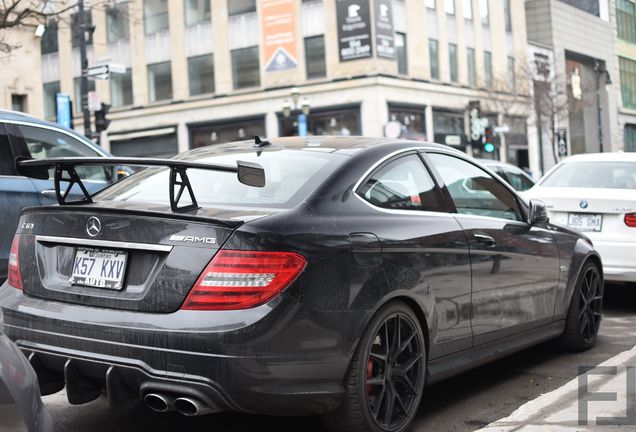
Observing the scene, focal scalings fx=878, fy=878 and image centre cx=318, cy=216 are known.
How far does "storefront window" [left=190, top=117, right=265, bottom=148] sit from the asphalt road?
36330 millimetres

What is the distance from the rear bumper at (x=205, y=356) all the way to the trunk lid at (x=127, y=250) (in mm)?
81

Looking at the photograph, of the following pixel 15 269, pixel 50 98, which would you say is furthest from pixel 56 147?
pixel 50 98

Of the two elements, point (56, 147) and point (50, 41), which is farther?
point (50, 41)

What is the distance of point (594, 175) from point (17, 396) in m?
7.60

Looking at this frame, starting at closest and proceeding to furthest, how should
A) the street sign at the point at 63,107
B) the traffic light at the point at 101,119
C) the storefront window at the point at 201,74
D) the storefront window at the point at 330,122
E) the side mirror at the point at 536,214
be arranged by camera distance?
1. the side mirror at the point at 536,214
2. the traffic light at the point at 101,119
3. the street sign at the point at 63,107
4. the storefront window at the point at 330,122
5. the storefront window at the point at 201,74

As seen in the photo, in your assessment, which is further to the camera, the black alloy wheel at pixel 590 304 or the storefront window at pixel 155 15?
the storefront window at pixel 155 15

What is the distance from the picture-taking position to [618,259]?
822cm

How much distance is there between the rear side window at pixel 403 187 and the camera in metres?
4.50

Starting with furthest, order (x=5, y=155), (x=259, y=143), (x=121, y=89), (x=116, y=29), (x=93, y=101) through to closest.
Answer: (x=121, y=89)
(x=116, y=29)
(x=93, y=101)
(x=5, y=155)
(x=259, y=143)

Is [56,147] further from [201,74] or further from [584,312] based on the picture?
[201,74]

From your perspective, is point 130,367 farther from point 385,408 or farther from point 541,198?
point 541,198

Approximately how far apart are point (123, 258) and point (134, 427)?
1100mm

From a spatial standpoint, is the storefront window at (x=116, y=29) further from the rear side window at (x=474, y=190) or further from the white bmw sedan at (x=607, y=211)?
the rear side window at (x=474, y=190)

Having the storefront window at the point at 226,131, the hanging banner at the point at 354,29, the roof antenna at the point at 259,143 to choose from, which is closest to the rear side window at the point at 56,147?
the roof antenna at the point at 259,143
